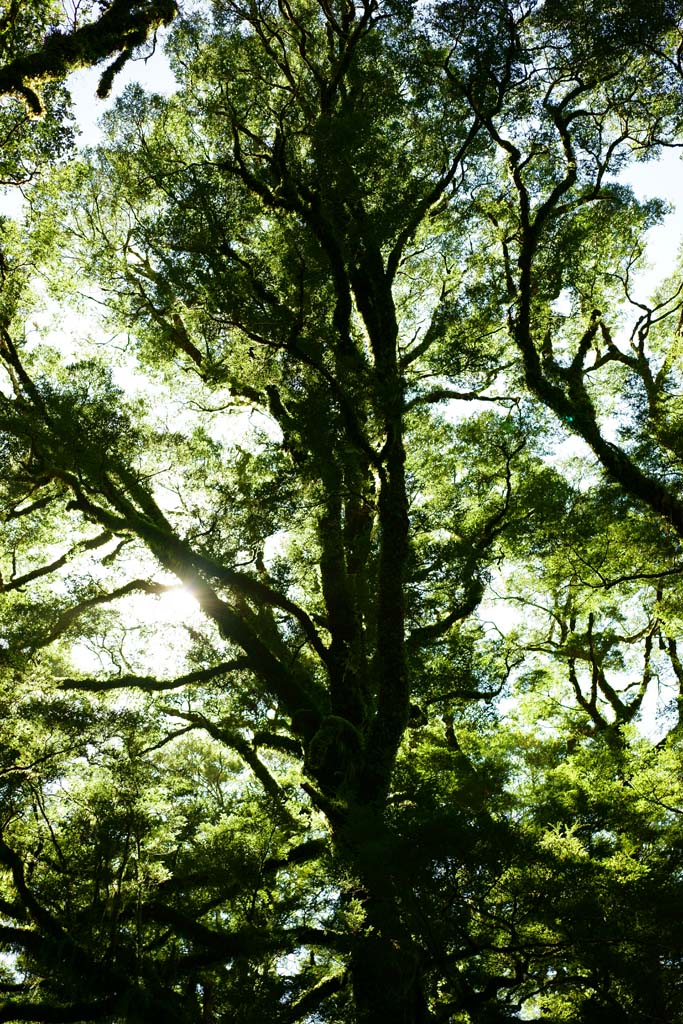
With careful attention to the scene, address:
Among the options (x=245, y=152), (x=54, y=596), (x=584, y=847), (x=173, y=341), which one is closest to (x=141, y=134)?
(x=245, y=152)

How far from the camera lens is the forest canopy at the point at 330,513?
5352 millimetres

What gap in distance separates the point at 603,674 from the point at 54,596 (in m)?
9.82

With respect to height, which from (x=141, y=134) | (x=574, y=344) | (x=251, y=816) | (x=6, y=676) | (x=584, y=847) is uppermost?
(x=141, y=134)

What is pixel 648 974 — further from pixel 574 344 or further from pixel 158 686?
pixel 574 344

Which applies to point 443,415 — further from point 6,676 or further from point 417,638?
point 6,676

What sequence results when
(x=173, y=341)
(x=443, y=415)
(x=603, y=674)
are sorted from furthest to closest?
1. (x=603, y=674)
2. (x=443, y=415)
3. (x=173, y=341)

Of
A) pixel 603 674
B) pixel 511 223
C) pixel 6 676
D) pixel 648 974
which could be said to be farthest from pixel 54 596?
pixel 603 674

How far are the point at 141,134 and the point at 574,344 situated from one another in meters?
7.54

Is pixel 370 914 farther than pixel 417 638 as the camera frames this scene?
No

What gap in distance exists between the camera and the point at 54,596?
29.6 feet

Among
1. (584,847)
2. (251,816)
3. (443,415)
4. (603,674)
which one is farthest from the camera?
(603,674)

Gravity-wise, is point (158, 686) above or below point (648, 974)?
above

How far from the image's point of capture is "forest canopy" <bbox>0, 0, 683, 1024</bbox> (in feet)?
17.6

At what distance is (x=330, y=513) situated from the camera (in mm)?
8117
